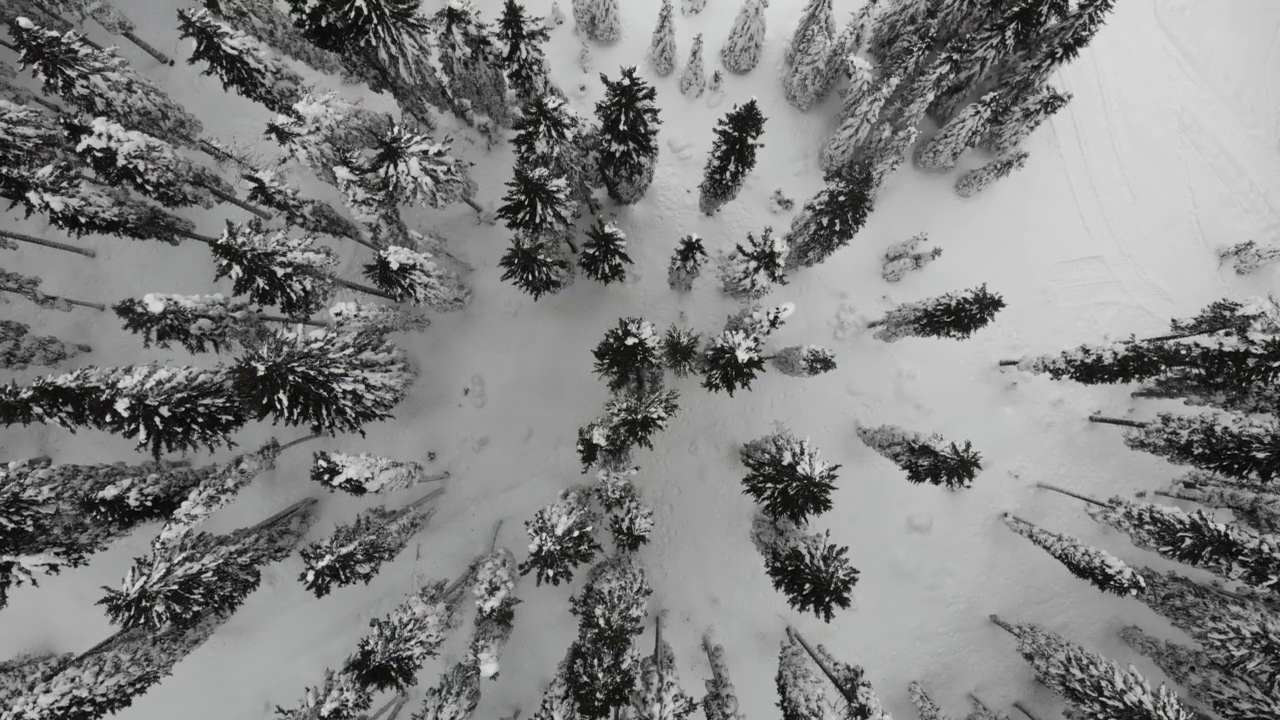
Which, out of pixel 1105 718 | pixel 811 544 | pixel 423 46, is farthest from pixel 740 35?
pixel 1105 718

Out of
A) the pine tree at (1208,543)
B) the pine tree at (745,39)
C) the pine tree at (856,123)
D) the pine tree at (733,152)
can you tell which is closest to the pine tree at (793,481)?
the pine tree at (733,152)

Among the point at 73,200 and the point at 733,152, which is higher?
the point at 733,152

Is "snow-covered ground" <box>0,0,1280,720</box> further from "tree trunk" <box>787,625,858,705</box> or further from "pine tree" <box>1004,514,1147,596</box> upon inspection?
"pine tree" <box>1004,514,1147,596</box>

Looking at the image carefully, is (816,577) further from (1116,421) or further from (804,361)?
(1116,421)

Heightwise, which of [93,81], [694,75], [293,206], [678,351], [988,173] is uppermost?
[694,75]

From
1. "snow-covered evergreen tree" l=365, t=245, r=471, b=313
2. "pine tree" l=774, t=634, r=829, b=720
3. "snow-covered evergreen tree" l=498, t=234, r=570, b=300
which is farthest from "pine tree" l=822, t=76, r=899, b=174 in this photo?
"pine tree" l=774, t=634, r=829, b=720

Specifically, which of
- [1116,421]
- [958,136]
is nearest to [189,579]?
[958,136]

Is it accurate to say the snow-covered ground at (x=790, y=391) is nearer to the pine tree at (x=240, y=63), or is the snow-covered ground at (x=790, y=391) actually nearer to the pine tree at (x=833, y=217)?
the pine tree at (x=833, y=217)
